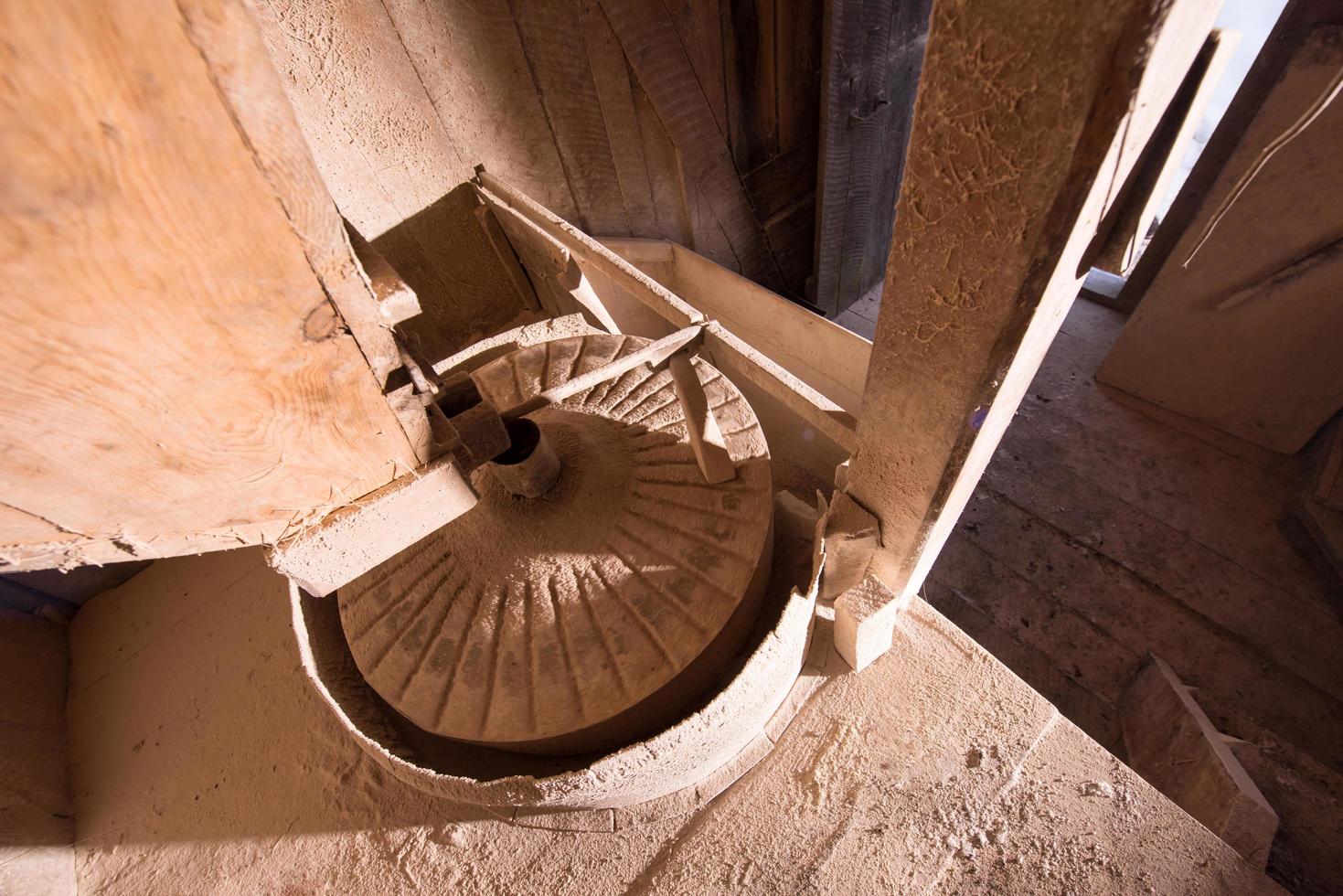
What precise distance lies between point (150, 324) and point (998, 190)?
43.3 inches

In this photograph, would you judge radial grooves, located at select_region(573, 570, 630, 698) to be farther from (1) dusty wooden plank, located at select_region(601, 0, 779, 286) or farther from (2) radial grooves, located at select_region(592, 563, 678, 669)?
(1) dusty wooden plank, located at select_region(601, 0, 779, 286)

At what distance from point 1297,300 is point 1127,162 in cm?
295

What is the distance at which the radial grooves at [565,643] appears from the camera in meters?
1.68

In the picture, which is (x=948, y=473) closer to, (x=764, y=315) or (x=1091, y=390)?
(x=764, y=315)

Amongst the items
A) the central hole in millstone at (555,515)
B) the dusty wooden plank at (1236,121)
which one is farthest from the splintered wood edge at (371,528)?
the dusty wooden plank at (1236,121)

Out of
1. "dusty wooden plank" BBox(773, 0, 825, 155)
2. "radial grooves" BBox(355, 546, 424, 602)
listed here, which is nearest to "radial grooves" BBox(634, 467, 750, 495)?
"radial grooves" BBox(355, 546, 424, 602)

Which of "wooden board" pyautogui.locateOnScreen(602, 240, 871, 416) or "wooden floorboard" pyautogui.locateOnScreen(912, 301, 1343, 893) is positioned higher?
"wooden board" pyautogui.locateOnScreen(602, 240, 871, 416)

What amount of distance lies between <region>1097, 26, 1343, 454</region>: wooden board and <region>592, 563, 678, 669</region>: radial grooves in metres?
2.57

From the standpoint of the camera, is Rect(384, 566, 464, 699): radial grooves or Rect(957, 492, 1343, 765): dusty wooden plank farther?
Rect(957, 492, 1343, 765): dusty wooden plank

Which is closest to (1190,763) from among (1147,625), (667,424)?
(1147,625)

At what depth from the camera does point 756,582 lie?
195cm

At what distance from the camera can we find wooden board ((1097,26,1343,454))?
7.66 feet

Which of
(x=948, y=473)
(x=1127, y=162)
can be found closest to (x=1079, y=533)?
(x=948, y=473)

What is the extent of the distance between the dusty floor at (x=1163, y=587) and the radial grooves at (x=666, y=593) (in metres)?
1.68
